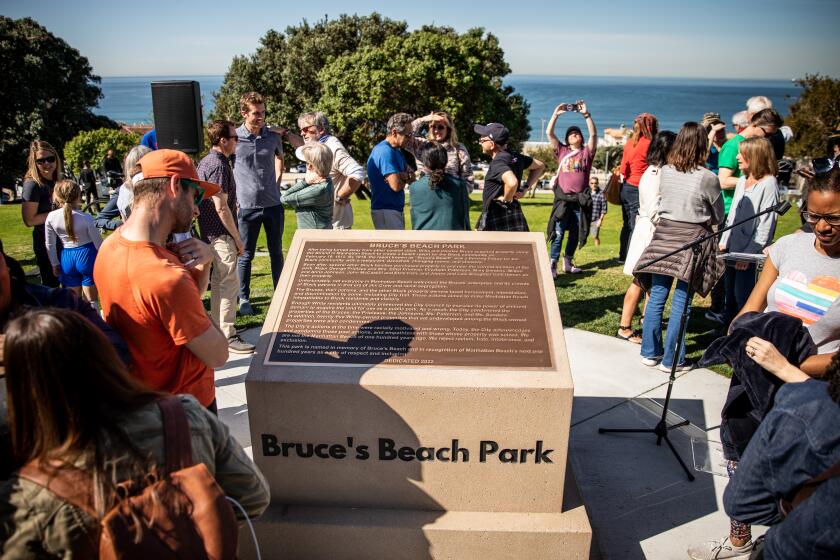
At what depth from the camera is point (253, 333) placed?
20.3 feet

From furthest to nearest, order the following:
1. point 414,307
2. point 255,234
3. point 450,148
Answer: point 255,234 < point 450,148 < point 414,307

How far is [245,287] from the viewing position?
6973 millimetres

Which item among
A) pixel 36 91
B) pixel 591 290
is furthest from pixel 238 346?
pixel 36 91

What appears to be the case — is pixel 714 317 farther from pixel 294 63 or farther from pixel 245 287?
pixel 294 63

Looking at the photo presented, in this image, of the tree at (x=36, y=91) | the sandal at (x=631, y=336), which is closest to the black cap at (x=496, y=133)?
the sandal at (x=631, y=336)

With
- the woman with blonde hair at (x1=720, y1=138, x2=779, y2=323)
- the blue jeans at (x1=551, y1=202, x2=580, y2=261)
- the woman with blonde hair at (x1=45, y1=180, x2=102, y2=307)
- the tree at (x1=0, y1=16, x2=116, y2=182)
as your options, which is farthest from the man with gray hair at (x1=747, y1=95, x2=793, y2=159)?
the tree at (x1=0, y1=16, x2=116, y2=182)

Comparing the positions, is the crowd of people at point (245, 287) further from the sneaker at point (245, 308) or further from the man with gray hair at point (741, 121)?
the man with gray hair at point (741, 121)

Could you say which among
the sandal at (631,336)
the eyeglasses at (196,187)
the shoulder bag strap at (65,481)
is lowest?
the sandal at (631,336)

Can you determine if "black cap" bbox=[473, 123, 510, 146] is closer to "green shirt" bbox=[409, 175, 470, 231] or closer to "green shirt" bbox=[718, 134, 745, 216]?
"green shirt" bbox=[409, 175, 470, 231]

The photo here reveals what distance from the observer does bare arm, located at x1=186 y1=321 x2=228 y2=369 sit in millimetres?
2598

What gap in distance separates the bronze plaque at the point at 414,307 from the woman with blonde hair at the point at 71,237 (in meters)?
3.18

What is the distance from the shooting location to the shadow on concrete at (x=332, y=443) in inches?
117

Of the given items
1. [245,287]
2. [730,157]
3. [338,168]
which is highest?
[730,157]

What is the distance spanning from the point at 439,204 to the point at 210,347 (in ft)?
10.9
